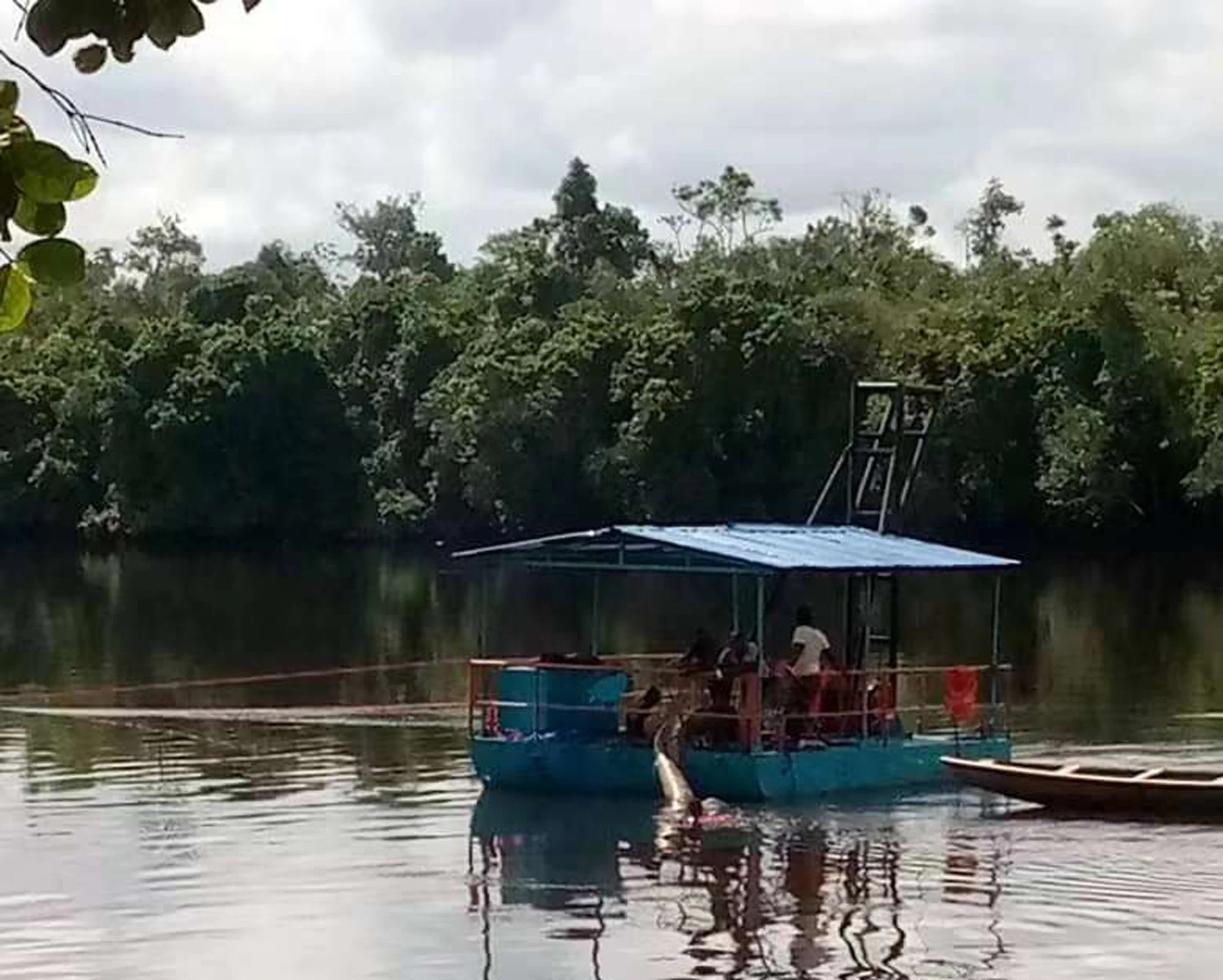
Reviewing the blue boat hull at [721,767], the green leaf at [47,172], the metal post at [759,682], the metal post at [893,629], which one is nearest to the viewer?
the green leaf at [47,172]

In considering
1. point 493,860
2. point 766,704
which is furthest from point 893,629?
point 493,860

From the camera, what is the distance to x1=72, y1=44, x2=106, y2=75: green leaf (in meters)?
4.85

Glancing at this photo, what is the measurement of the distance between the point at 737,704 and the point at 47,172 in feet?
60.3

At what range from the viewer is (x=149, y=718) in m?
31.8

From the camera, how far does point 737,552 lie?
Result: 22.7 m

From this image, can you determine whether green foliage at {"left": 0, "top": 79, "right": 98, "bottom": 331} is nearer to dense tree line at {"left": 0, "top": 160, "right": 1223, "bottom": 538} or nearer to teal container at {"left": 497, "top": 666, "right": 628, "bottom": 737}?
teal container at {"left": 497, "top": 666, "right": 628, "bottom": 737}

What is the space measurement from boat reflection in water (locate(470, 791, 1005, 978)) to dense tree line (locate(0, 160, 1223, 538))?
166 ft

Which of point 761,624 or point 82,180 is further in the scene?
point 761,624

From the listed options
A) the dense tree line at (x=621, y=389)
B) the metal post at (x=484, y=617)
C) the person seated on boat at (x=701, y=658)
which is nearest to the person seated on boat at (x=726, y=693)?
the person seated on boat at (x=701, y=658)

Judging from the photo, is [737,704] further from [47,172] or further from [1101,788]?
[47,172]

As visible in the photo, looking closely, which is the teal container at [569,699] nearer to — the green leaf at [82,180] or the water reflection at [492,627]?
the water reflection at [492,627]

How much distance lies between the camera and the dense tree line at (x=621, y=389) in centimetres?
7281

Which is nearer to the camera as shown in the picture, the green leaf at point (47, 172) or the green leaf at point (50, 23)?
the green leaf at point (47, 172)

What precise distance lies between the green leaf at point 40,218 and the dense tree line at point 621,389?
220ft
